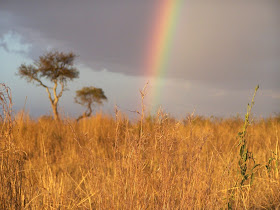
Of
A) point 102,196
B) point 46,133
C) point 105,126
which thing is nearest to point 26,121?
point 46,133

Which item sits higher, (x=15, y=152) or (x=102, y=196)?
(x=15, y=152)

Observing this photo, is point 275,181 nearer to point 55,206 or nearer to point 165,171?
point 165,171

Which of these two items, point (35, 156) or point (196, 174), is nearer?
point (196, 174)

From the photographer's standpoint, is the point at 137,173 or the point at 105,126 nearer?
the point at 137,173

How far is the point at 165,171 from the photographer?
239 cm

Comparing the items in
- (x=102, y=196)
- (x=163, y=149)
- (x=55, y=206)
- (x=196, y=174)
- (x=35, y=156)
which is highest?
(x=163, y=149)

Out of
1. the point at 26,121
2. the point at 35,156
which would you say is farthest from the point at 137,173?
the point at 26,121

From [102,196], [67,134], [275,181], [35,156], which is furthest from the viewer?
[67,134]

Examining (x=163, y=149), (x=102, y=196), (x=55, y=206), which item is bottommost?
(x=55, y=206)

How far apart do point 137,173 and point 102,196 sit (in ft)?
1.38

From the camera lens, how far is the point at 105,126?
9.95 meters

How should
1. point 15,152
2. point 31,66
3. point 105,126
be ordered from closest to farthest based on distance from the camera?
point 15,152 < point 105,126 < point 31,66

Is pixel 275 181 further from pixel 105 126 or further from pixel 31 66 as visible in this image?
pixel 31 66

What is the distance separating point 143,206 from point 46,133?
7107 mm
